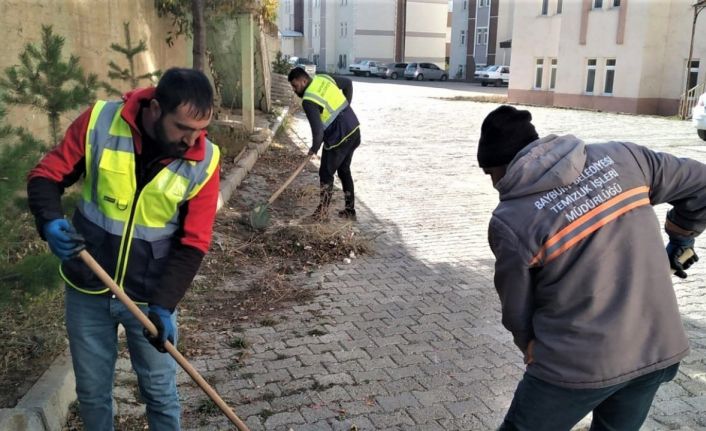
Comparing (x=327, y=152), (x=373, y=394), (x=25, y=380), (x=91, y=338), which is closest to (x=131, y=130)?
(x=91, y=338)

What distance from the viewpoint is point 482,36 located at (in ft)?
154

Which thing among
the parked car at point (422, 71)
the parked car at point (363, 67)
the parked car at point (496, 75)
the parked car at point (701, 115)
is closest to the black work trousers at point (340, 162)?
the parked car at point (701, 115)

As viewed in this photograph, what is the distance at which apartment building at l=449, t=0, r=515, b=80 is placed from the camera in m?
45.4

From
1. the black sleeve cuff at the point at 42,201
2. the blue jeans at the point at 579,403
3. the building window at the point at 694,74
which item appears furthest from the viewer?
the building window at the point at 694,74

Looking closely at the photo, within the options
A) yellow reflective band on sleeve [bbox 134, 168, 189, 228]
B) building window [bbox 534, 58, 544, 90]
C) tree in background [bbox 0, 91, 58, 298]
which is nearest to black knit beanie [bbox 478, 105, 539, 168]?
yellow reflective band on sleeve [bbox 134, 168, 189, 228]

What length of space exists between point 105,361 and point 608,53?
2331 centimetres

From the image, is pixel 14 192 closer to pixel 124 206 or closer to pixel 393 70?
pixel 124 206

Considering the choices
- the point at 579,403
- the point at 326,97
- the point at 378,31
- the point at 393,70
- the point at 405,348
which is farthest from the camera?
the point at 378,31

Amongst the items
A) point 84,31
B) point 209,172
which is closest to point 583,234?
point 209,172

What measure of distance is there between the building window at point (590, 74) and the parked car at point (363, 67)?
27790mm

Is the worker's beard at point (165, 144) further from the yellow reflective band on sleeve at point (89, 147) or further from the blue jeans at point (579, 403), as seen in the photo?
the blue jeans at point (579, 403)

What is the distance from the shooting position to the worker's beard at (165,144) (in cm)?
236

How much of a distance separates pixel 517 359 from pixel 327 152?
3.69 m

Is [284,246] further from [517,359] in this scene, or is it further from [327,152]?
[517,359]
